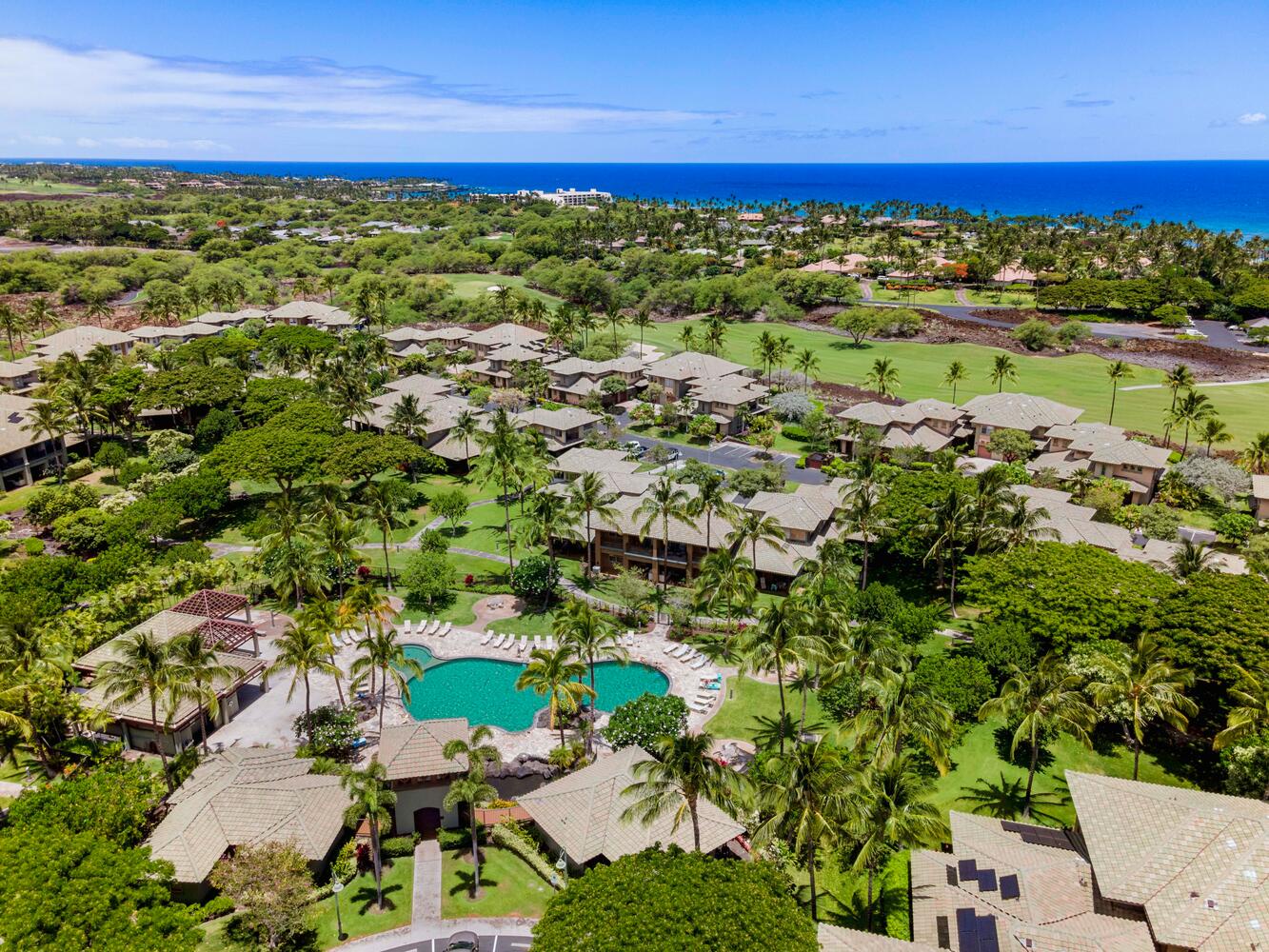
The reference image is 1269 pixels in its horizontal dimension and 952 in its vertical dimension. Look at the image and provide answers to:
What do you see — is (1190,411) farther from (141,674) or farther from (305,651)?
(141,674)

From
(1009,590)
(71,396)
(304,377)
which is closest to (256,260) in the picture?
(304,377)

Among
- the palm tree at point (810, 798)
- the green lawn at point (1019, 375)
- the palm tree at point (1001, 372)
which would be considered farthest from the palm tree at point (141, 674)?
the green lawn at point (1019, 375)

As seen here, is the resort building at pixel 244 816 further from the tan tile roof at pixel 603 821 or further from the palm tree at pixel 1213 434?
the palm tree at pixel 1213 434

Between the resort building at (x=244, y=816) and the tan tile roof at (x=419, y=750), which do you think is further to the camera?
the tan tile roof at (x=419, y=750)

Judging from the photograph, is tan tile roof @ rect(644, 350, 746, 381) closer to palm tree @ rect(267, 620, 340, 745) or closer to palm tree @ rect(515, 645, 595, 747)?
palm tree @ rect(515, 645, 595, 747)

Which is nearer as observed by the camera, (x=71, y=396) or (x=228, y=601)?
(x=228, y=601)

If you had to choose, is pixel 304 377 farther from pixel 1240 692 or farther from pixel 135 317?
pixel 1240 692
